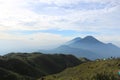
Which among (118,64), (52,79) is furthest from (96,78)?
(52,79)

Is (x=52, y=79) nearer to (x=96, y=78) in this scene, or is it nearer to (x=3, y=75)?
(x=96, y=78)

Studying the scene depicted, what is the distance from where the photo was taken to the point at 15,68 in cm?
19962

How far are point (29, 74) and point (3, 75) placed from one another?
38.2 meters

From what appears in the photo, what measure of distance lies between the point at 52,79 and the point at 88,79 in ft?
67.3

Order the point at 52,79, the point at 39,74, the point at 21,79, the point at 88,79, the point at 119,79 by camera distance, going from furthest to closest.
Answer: the point at 39,74, the point at 21,79, the point at 52,79, the point at 88,79, the point at 119,79

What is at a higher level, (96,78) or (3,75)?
(96,78)

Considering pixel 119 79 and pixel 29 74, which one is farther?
pixel 29 74

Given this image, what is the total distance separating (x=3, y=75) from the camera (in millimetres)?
160000

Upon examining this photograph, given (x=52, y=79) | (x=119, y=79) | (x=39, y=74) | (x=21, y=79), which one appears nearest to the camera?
(x=119, y=79)

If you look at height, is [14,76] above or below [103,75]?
below

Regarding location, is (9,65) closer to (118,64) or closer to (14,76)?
(14,76)

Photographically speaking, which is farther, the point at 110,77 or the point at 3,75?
the point at 3,75

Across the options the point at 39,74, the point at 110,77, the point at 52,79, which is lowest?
the point at 39,74

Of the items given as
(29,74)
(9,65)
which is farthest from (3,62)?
(29,74)
